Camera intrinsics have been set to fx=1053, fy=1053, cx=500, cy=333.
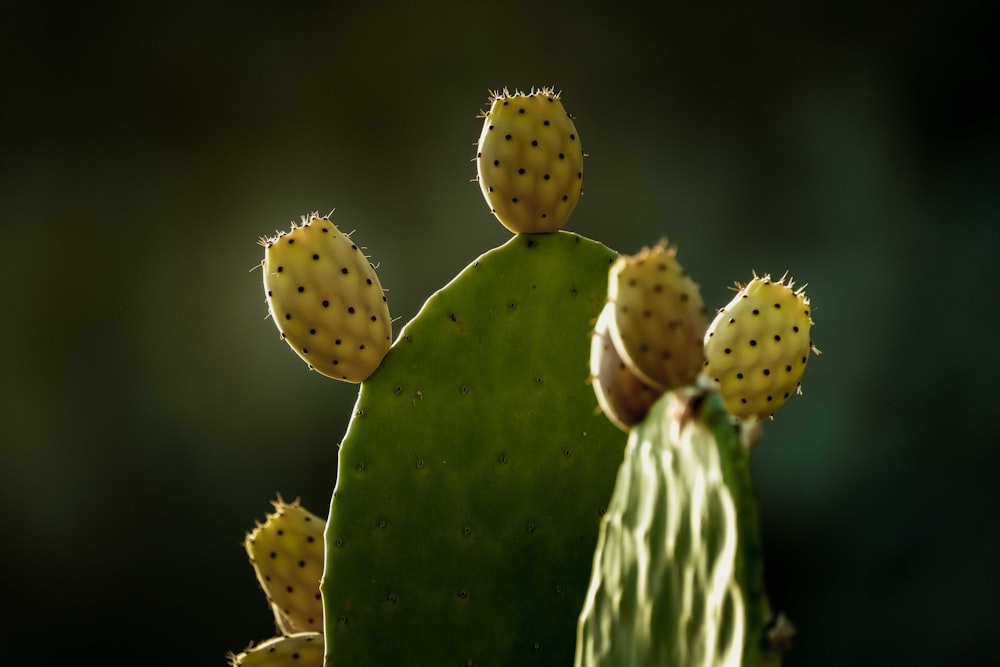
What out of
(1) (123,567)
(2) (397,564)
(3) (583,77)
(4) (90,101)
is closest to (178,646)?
(1) (123,567)

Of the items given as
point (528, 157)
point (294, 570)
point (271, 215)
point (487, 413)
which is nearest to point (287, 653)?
point (294, 570)

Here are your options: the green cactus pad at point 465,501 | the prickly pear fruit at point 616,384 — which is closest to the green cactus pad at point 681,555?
the prickly pear fruit at point 616,384

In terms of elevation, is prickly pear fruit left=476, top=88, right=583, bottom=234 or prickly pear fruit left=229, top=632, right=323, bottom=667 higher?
prickly pear fruit left=476, top=88, right=583, bottom=234

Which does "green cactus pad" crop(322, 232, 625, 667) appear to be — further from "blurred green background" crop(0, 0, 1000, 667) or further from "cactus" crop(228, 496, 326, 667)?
"blurred green background" crop(0, 0, 1000, 667)

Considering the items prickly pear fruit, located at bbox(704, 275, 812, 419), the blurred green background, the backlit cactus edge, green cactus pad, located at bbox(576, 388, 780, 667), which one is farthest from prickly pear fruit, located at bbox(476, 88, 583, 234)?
the blurred green background

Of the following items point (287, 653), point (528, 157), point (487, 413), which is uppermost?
point (528, 157)

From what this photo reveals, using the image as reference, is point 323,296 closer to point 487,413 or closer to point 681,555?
point 487,413
